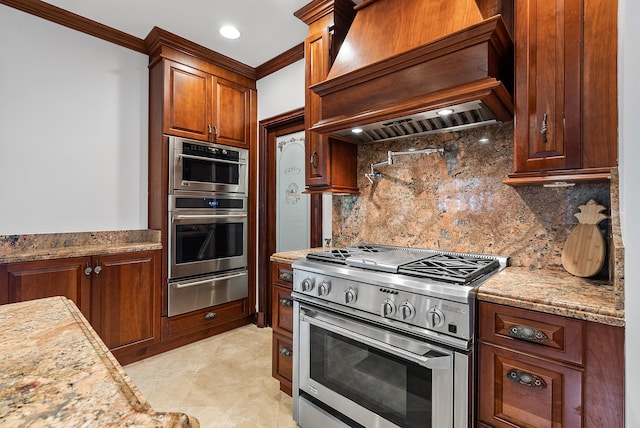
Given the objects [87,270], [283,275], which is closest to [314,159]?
[283,275]

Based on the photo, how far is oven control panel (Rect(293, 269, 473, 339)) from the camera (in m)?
1.24

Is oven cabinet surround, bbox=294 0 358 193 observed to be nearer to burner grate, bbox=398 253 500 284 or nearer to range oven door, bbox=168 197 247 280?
burner grate, bbox=398 253 500 284

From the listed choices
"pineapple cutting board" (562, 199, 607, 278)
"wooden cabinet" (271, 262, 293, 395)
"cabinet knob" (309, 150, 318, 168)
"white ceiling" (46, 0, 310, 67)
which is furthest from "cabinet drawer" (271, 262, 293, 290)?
"white ceiling" (46, 0, 310, 67)

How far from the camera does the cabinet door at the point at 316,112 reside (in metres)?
2.22

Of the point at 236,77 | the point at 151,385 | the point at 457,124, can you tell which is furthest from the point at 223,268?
the point at 457,124

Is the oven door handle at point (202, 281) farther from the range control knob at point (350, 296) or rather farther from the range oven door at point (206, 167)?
the range control knob at point (350, 296)

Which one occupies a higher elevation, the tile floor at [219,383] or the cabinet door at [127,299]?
the cabinet door at [127,299]

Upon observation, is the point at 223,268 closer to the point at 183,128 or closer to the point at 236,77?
the point at 183,128

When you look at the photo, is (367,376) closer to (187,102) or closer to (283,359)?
(283,359)

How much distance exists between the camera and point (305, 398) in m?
1.82

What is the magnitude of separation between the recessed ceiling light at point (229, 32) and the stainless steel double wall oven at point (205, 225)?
99 cm

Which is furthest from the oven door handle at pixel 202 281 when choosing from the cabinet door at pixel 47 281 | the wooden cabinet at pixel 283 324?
the wooden cabinet at pixel 283 324

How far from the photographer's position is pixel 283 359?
2135mm

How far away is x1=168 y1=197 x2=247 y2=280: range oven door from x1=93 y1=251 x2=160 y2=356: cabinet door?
0.70 feet
